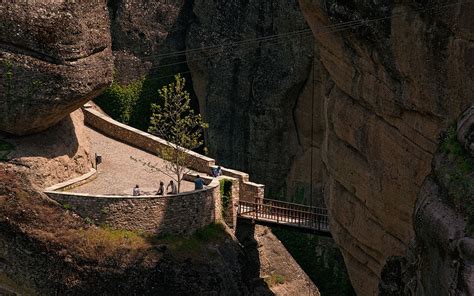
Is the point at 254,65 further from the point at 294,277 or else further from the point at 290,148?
Answer: the point at 294,277

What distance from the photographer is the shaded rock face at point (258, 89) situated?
3794cm

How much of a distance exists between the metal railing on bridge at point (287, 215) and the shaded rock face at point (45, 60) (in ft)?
26.3

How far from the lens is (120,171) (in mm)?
33469

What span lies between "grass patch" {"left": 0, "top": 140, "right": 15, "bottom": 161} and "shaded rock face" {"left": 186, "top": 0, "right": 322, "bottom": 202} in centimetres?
1318

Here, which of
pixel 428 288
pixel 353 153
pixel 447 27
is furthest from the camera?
pixel 353 153

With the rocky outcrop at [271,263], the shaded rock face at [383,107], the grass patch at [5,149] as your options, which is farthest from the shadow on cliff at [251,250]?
the shaded rock face at [383,107]

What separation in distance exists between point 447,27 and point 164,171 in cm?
1867

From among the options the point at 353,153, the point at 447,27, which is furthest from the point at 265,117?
the point at 447,27

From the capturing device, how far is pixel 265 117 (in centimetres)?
3922

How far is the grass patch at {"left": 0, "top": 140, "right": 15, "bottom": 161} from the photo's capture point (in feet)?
95.7

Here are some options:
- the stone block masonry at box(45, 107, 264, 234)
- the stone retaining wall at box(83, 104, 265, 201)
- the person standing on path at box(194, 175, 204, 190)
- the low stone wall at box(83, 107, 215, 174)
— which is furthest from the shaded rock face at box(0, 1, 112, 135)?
the stone retaining wall at box(83, 104, 265, 201)

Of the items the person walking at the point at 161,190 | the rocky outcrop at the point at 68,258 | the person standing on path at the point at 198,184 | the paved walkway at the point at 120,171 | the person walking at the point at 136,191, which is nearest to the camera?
the rocky outcrop at the point at 68,258

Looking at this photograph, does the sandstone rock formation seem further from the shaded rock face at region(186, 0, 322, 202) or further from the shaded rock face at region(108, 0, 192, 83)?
the shaded rock face at region(108, 0, 192, 83)

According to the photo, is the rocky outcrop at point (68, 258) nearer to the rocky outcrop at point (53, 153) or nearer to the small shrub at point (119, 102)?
the rocky outcrop at point (53, 153)
